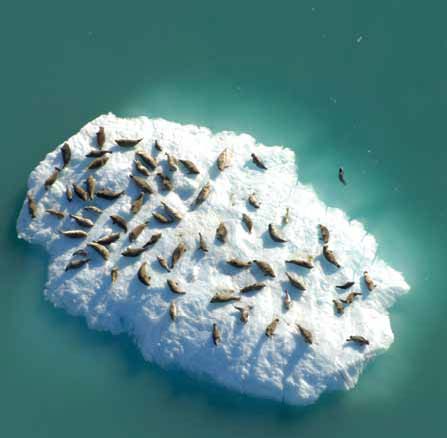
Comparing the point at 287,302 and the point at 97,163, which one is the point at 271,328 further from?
Answer: the point at 97,163

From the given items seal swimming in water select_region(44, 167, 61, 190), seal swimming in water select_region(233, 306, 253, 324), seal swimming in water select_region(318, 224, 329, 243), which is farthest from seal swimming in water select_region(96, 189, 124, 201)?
seal swimming in water select_region(318, 224, 329, 243)

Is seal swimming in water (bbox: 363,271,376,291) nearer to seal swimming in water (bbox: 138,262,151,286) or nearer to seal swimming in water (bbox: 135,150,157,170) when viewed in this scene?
seal swimming in water (bbox: 138,262,151,286)

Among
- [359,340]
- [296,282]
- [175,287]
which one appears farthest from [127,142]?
[359,340]

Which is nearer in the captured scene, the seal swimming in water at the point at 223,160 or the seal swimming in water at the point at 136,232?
the seal swimming in water at the point at 136,232

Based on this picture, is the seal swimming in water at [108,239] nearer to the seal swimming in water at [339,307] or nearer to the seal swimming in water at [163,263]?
the seal swimming in water at [163,263]

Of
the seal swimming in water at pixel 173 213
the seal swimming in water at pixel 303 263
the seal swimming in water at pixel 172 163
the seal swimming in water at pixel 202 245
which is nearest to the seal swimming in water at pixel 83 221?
the seal swimming in water at pixel 173 213

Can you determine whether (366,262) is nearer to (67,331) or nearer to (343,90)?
(343,90)

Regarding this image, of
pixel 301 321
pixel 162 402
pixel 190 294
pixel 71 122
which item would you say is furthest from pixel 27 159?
pixel 301 321
